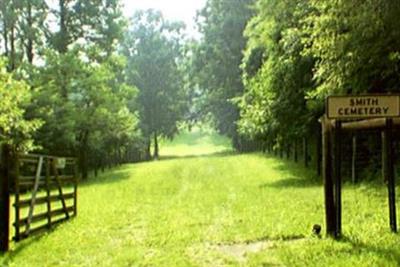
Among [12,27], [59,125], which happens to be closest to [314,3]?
[59,125]

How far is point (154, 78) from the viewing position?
70.3 metres

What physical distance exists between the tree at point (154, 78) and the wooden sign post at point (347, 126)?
58.1 metres

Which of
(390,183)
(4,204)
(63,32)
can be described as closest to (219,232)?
(390,183)

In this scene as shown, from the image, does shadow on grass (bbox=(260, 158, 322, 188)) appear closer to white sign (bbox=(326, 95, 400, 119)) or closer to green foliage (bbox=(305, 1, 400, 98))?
green foliage (bbox=(305, 1, 400, 98))

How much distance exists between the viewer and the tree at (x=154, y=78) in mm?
69875

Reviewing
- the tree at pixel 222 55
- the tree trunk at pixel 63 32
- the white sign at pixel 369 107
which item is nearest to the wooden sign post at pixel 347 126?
the white sign at pixel 369 107

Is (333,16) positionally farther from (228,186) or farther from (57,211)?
(228,186)

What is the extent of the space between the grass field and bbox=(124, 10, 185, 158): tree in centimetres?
4696

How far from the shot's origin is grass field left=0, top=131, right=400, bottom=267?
954cm

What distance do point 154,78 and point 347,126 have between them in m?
Answer: 59.2

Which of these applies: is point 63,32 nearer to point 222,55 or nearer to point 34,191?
point 222,55

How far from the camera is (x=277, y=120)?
2600 cm

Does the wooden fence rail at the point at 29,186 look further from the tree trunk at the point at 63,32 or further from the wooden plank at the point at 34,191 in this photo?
the tree trunk at the point at 63,32

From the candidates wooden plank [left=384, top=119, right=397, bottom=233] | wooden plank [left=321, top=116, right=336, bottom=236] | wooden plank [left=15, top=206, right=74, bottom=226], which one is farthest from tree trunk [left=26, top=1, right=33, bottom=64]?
wooden plank [left=384, top=119, right=397, bottom=233]
